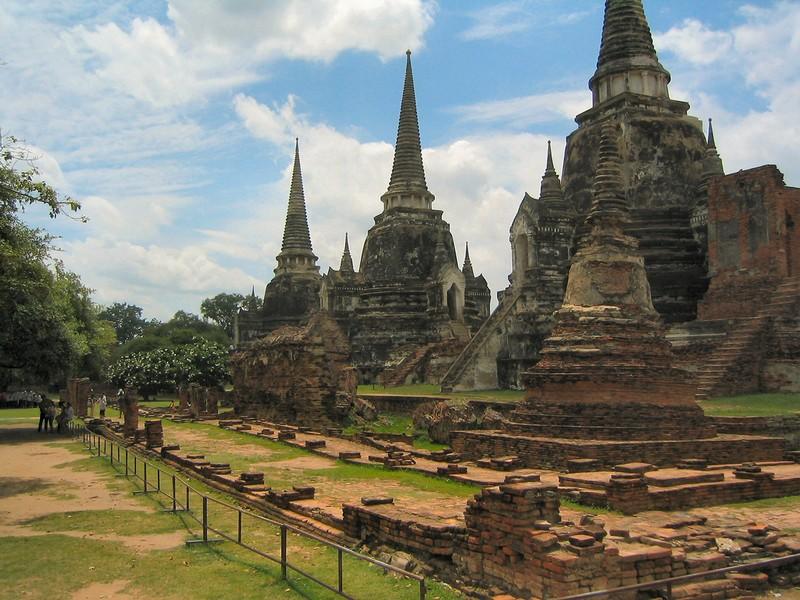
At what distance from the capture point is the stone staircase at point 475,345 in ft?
96.3

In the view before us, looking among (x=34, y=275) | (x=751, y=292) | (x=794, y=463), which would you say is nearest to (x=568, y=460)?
(x=794, y=463)

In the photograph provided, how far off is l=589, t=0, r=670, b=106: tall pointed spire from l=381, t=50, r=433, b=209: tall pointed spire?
45.9 feet

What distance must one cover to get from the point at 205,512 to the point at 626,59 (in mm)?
25485

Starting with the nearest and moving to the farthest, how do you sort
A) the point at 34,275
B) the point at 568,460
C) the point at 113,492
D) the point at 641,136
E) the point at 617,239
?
the point at 113,492 → the point at 568,460 → the point at 34,275 → the point at 617,239 → the point at 641,136

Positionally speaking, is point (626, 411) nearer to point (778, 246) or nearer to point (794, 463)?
point (794, 463)

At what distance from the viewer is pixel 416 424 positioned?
2141 cm

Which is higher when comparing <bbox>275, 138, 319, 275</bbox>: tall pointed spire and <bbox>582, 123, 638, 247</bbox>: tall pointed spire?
<bbox>275, 138, 319, 275</bbox>: tall pointed spire

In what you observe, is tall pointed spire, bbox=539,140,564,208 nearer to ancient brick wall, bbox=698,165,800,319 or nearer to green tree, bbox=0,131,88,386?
ancient brick wall, bbox=698,165,800,319

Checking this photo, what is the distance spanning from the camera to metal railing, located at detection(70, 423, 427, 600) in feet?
22.0

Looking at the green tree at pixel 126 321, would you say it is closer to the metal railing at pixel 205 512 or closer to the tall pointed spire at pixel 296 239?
the tall pointed spire at pixel 296 239

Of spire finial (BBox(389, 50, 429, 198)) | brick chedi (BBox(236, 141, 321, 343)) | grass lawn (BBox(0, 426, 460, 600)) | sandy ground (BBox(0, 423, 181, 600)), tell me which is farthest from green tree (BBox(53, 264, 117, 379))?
grass lawn (BBox(0, 426, 460, 600))

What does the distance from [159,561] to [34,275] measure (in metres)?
8.67

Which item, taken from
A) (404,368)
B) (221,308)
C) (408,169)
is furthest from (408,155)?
(221,308)

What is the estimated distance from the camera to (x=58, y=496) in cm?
1228
